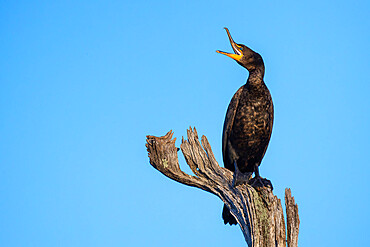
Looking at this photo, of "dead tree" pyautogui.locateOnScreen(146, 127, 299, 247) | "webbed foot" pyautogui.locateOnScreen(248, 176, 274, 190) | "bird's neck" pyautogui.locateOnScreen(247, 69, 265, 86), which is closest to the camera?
"dead tree" pyautogui.locateOnScreen(146, 127, 299, 247)

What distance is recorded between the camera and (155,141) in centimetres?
547

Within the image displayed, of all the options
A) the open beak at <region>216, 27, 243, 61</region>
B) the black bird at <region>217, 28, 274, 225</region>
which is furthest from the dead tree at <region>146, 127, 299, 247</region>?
the open beak at <region>216, 27, 243, 61</region>

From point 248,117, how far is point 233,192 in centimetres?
104

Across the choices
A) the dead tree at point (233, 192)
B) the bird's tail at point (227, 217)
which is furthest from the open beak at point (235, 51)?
the bird's tail at point (227, 217)

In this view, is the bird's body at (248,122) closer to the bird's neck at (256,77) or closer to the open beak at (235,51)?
the bird's neck at (256,77)

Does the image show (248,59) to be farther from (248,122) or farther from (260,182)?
(260,182)

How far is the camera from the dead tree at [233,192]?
502cm

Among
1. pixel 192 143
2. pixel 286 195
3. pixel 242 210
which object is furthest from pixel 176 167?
pixel 286 195

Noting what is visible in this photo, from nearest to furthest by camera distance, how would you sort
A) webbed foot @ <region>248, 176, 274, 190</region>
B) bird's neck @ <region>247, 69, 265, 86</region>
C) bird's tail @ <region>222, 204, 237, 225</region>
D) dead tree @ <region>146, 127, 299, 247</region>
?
dead tree @ <region>146, 127, 299, 247</region> → webbed foot @ <region>248, 176, 274, 190</region> → bird's tail @ <region>222, 204, 237, 225</region> → bird's neck @ <region>247, 69, 265, 86</region>

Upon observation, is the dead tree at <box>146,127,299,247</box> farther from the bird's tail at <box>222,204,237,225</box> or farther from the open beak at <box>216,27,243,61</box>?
the open beak at <box>216,27,243,61</box>

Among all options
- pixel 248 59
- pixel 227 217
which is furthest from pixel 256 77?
pixel 227 217

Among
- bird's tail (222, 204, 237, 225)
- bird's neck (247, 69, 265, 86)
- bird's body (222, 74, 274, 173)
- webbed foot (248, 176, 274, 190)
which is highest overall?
bird's neck (247, 69, 265, 86)

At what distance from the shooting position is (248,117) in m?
5.88

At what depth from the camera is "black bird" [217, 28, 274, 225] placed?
19.3ft
